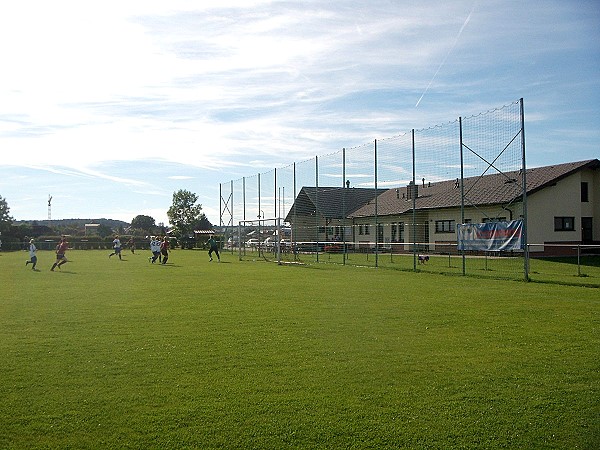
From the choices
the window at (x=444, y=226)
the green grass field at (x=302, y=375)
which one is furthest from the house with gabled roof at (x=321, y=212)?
the green grass field at (x=302, y=375)

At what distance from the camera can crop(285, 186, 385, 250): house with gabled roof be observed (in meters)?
35.5

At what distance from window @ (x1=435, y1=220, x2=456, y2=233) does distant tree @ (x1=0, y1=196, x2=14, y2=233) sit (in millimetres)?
48448

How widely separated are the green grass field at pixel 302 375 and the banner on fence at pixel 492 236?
22.4ft

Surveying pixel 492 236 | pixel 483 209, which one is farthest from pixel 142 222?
pixel 492 236

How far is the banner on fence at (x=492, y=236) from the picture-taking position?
20406mm

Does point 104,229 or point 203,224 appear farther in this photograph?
point 104,229

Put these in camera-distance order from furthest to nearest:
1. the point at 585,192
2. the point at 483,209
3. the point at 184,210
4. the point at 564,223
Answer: the point at 184,210 < the point at 585,192 < the point at 564,223 < the point at 483,209

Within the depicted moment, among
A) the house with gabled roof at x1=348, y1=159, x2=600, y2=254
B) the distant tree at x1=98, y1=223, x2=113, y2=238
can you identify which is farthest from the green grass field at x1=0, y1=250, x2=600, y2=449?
the distant tree at x1=98, y1=223, x2=113, y2=238

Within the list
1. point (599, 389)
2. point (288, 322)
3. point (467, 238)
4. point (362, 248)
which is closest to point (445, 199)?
point (362, 248)

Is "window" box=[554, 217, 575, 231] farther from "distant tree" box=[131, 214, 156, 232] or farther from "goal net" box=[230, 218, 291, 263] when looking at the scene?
"distant tree" box=[131, 214, 156, 232]

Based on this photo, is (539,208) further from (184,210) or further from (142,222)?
(142,222)

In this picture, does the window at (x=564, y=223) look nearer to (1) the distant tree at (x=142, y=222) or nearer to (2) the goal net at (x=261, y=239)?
(2) the goal net at (x=261, y=239)

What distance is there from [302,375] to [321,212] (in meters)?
29.0

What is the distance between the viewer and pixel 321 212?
3612cm
